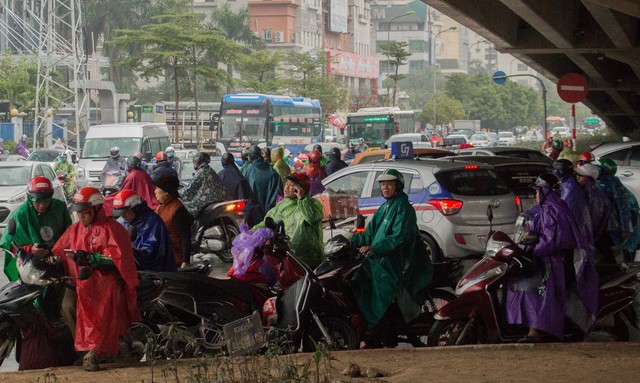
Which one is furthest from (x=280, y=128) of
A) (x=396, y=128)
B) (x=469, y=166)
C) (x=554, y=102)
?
(x=554, y=102)

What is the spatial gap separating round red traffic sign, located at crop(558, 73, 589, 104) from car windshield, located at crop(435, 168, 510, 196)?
11.4 meters

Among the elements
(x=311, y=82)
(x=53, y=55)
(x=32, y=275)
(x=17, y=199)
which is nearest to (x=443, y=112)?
(x=311, y=82)

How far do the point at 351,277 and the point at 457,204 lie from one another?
19.0 ft

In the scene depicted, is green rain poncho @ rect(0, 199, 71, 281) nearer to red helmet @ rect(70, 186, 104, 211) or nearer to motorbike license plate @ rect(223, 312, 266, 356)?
red helmet @ rect(70, 186, 104, 211)

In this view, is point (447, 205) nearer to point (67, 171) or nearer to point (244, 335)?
point (244, 335)

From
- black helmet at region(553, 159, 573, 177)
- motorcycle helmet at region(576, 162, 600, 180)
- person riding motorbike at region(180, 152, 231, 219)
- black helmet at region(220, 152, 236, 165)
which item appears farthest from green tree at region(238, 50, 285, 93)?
black helmet at region(553, 159, 573, 177)

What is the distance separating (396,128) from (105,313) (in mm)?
54536

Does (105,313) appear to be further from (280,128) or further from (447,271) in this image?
(280,128)

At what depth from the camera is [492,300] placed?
923cm

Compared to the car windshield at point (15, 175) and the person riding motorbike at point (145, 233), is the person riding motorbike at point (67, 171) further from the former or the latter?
the person riding motorbike at point (145, 233)

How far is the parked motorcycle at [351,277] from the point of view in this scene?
31.0 feet

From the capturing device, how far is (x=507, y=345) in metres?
9.20

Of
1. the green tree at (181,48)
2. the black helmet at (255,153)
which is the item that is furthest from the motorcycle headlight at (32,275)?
the green tree at (181,48)

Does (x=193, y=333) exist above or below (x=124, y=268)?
below
